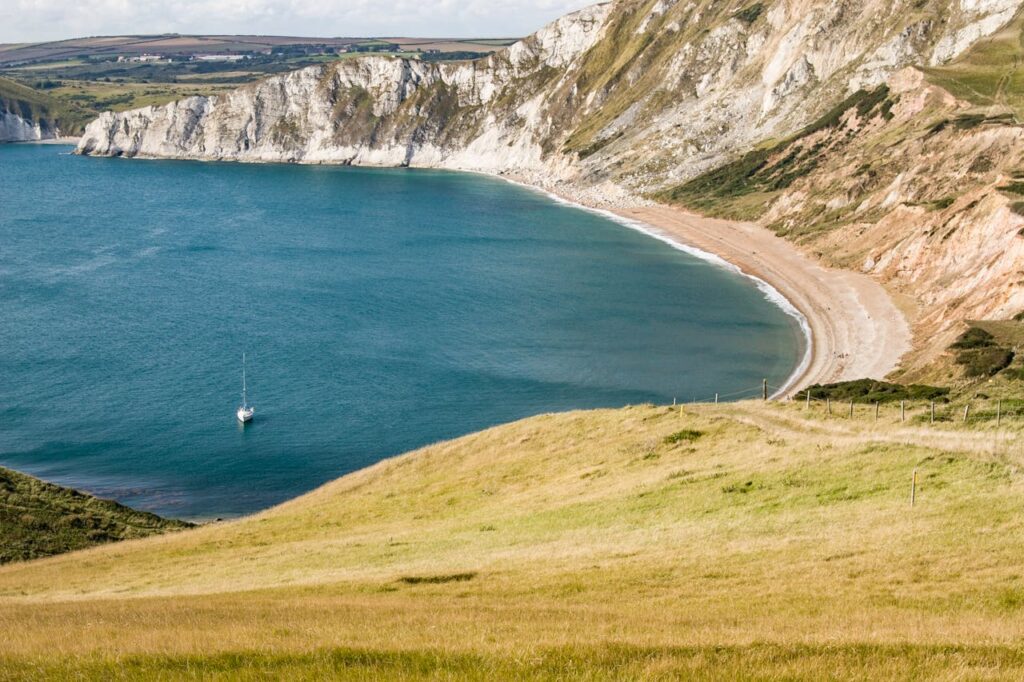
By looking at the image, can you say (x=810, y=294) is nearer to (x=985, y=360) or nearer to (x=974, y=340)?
(x=974, y=340)

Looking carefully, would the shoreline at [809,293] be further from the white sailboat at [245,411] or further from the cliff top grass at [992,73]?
the white sailboat at [245,411]

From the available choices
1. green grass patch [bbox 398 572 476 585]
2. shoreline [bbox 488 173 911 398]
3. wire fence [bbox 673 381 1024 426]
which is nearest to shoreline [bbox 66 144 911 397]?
shoreline [bbox 488 173 911 398]

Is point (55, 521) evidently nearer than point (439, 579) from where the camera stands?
No

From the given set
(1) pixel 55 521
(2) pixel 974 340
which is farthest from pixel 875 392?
(1) pixel 55 521

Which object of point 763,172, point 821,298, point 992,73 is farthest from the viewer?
point 763,172

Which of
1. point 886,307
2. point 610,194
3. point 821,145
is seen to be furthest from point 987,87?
point 610,194

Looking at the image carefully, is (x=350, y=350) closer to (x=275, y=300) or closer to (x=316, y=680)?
(x=275, y=300)

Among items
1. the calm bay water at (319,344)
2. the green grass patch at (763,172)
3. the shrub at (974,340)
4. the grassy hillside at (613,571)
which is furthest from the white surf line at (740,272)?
the grassy hillside at (613,571)
